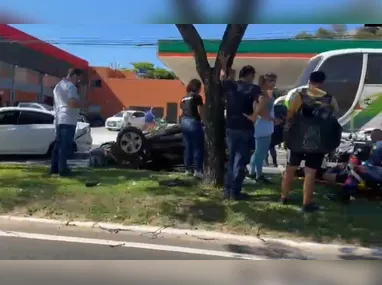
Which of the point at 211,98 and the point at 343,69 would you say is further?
the point at 343,69

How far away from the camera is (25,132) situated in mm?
12938

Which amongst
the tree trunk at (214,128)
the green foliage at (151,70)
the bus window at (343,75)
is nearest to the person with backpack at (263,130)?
the tree trunk at (214,128)

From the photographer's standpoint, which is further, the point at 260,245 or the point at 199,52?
the point at 199,52

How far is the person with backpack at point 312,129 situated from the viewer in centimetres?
649

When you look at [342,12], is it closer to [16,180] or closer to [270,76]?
[270,76]

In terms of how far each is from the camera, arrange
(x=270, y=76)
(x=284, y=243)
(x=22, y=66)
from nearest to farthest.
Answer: (x=284, y=243) → (x=270, y=76) → (x=22, y=66)

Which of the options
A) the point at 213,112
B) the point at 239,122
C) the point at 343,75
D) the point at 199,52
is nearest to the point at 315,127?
the point at 239,122

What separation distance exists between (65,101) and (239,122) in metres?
2.87

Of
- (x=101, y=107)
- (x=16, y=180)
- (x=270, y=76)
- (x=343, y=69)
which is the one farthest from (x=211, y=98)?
(x=101, y=107)

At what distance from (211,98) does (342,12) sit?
360 centimetres

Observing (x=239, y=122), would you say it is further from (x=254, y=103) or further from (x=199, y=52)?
(x=199, y=52)

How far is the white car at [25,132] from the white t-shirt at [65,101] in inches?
190

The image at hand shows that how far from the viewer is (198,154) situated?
8.23 meters

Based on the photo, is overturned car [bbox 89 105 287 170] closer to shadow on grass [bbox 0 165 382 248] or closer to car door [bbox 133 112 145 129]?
car door [bbox 133 112 145 129]
